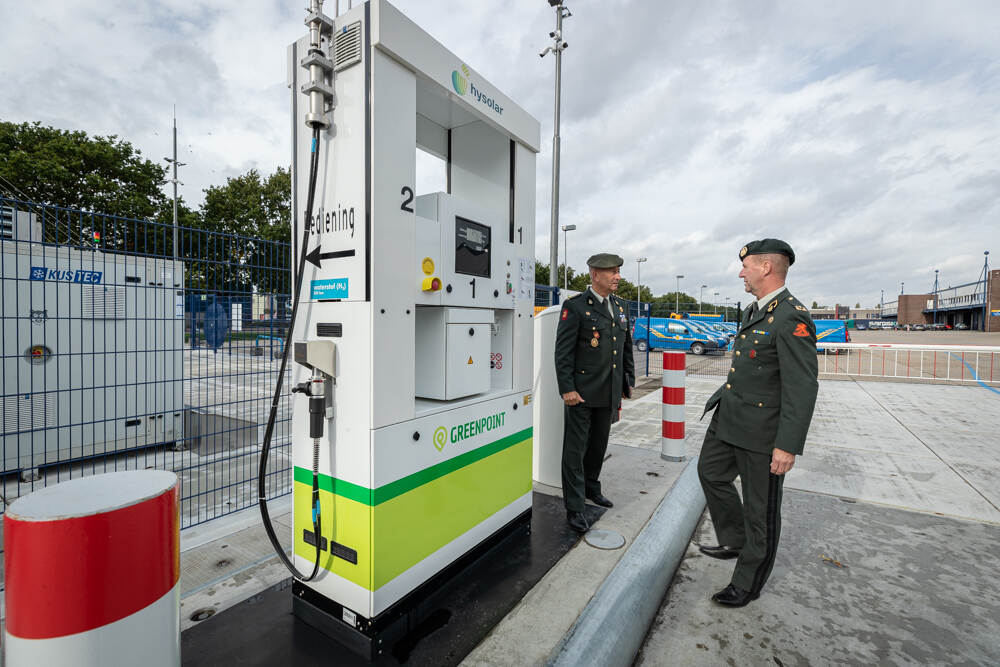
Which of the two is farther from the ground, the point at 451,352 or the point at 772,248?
the point at 772,248

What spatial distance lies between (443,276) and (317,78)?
3.29 ft

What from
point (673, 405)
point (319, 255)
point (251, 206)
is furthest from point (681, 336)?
point (251, 206)

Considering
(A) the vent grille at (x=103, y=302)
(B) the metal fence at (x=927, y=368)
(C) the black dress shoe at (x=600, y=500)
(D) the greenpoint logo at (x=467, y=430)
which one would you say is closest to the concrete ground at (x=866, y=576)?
(C) the black dress shoe at (x=600, y=500)

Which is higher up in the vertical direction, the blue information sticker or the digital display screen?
the digital display screen

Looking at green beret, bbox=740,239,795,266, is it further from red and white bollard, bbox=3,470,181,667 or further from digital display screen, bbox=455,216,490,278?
red and white bollard, bbox=3,470,181,667

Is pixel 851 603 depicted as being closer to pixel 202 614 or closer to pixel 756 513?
pixel 756 513

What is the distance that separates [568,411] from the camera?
10.6ft

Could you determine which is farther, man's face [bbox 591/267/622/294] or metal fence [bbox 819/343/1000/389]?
metal fence [bbox 819/343/1000/389]

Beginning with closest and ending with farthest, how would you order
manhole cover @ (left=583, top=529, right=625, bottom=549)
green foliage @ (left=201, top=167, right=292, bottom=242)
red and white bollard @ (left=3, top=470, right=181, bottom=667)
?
red and white bollard @ (left=3, top=470, right=181, bottom=667)
manhole cover @ (left=583, top=529, right=625, bottom=549)
green foliage @ (left=201, top=167, right=292, bottom=242)

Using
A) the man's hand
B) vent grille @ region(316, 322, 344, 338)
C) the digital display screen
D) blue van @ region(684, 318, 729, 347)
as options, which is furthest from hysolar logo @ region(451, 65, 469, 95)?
blue van @ region(684, 318, 729, 347)

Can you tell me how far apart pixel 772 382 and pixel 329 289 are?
2285mm

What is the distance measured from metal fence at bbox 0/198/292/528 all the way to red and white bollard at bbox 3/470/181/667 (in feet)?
6.13

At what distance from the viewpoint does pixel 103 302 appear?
4.37 meters

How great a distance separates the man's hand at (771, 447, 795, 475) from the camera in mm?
2195
